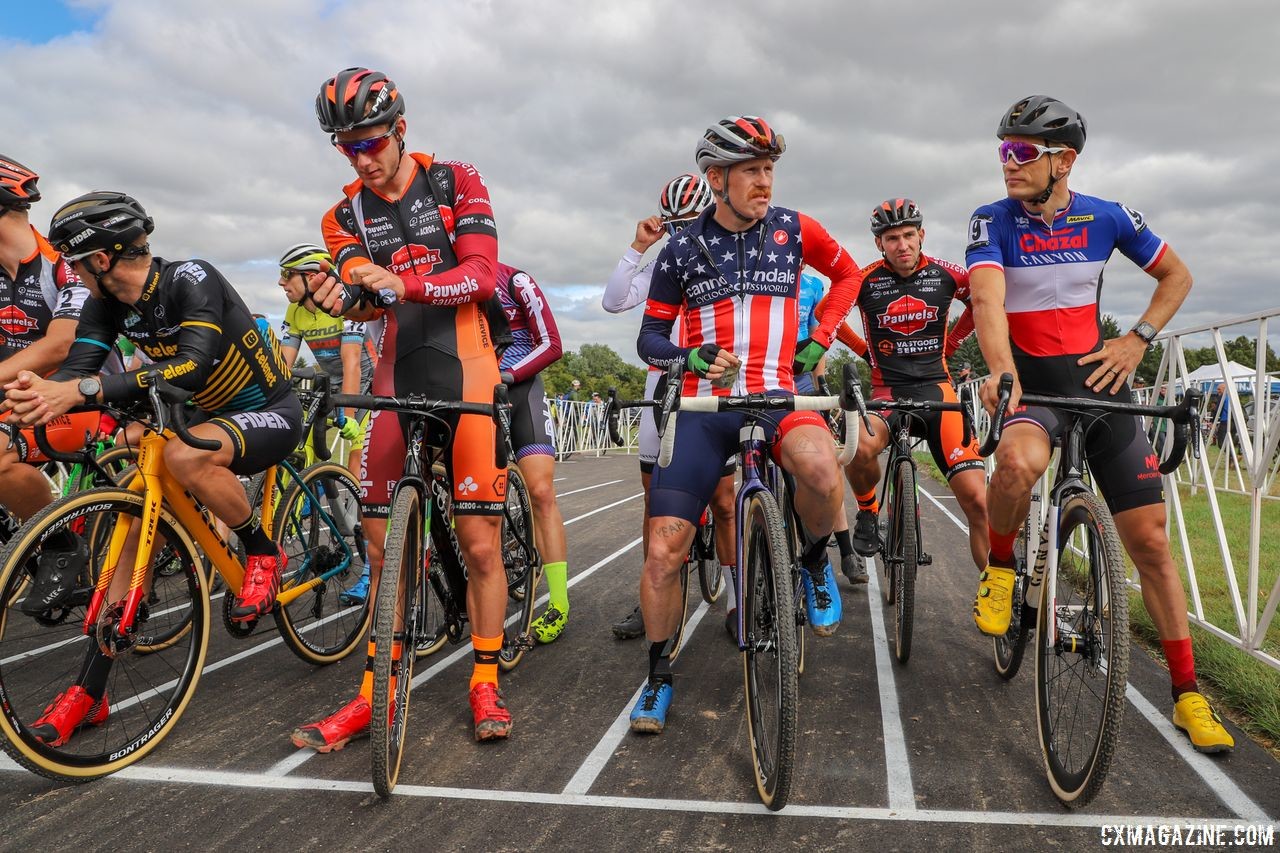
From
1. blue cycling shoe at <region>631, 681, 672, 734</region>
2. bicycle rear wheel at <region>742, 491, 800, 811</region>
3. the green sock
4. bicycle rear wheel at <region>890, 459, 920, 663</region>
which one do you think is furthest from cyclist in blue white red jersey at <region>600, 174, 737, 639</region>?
bicycle rear wheel at <region>742, 491, 800, 811</region>

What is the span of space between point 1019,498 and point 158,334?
150 inches

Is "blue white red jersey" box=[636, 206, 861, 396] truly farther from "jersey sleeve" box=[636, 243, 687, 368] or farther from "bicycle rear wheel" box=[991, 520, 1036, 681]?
"bicycle rear wheel" box=[991, 520, 1036, 681]

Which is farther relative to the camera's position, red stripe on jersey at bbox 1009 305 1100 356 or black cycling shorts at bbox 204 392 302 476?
black cycling shorts at bbox 204 392 302 476

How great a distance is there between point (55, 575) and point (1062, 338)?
4.34 meters

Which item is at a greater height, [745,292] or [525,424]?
[745,292]

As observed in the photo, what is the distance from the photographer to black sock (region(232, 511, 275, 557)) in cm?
385

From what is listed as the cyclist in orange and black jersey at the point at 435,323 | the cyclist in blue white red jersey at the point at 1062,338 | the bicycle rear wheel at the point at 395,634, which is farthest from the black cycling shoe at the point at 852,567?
the bicycle rear wheel at the point at 395,634

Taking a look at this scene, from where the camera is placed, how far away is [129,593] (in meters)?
3.28

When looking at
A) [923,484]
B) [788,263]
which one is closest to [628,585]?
[788,263]

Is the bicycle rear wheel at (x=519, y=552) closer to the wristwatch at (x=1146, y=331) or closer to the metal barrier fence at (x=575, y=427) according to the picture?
the wristwatch at (x=1146, y=331)

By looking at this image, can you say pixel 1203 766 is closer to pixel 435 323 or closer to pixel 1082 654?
pixel 1082 654

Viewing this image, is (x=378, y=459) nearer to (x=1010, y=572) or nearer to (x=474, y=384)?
(x=474, y=384)

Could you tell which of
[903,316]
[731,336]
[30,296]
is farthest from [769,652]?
[30,296]

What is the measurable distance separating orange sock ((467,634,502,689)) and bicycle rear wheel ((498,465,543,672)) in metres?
0.86
